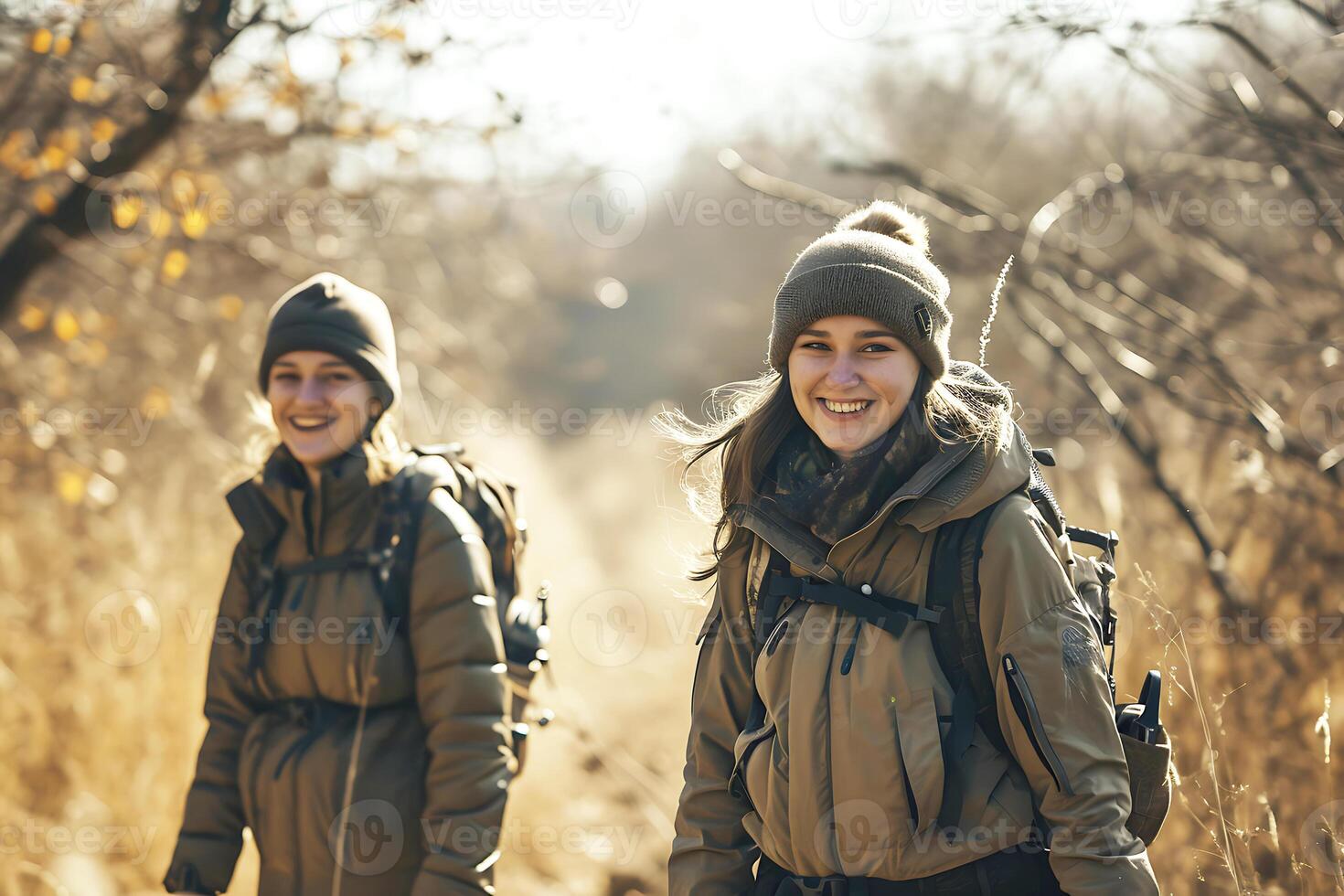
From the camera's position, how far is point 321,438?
9.07ft

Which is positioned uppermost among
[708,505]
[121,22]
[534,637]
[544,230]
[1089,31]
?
[544,230]

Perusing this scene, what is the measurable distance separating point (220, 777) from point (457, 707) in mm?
700

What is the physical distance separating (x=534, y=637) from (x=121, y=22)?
3678mm

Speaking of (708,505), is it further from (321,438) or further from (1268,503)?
(1268,503)

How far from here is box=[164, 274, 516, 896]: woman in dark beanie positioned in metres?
2.57

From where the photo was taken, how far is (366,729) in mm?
2639

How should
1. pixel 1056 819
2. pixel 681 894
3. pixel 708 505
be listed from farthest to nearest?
1. pixel 708 505
2. pixel 681 894
3. pixel 1056 819

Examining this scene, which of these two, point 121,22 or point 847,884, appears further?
point 121,22

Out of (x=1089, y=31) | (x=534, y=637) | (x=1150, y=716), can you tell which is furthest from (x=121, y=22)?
(x=1150, y=716)
